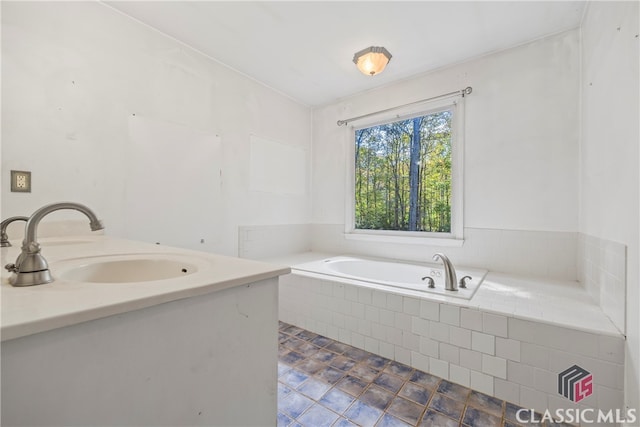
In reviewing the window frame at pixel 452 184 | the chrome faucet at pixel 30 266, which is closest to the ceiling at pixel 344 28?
the window frame at pixel 452 184

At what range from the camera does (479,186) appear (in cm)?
247

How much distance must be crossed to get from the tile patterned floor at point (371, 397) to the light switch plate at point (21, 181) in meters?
1.81

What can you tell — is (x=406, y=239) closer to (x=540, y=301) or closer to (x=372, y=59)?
(x=540, y=301)

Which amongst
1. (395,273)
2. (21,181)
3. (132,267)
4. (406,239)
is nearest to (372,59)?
(406,239)

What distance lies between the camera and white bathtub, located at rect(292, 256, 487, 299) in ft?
6.03

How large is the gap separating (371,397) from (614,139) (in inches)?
73.4

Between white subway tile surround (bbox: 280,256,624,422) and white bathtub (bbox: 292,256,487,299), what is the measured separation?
9 cm

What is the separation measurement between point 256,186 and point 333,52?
1497 mm

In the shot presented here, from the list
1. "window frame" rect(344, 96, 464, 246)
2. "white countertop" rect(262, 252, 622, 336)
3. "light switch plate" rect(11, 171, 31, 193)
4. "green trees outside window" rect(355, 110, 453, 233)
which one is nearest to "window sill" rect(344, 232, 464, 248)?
"window frame" rect(344, 96, 464, 246)

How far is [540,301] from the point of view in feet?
5.30

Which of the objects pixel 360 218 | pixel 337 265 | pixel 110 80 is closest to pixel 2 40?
pixel 110 80

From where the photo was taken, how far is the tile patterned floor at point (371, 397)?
4.10ft

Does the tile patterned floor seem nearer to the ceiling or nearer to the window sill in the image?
the window sill

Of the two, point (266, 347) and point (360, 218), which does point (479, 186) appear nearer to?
point (360, 218)
